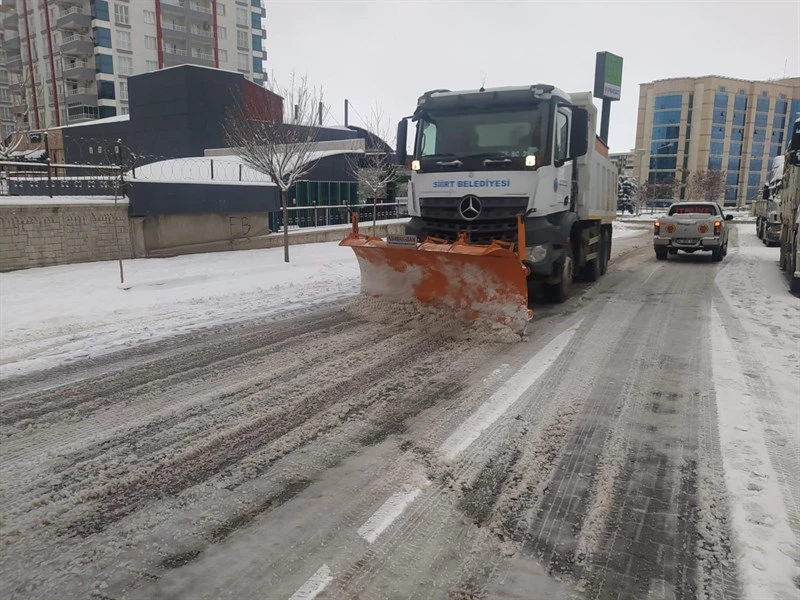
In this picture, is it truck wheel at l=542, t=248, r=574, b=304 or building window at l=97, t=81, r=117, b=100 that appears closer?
truck wheel at l=542, t=248, r=574, b=304

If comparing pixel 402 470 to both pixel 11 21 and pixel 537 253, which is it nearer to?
pixel 537 253

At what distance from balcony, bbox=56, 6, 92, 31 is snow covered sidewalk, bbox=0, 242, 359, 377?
2233 inches

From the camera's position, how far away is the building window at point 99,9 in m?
55.7

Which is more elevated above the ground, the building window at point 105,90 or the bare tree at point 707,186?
the building window at point 105,90

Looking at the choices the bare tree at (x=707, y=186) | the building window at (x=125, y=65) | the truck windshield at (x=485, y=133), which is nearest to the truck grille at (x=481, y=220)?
the truck windshield at (x=485, y=133)

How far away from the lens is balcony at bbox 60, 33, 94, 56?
185 ft

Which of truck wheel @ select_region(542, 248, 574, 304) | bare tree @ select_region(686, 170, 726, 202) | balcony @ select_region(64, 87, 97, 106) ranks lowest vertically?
truck wheel @ select_region(542, 248, 574, 304)

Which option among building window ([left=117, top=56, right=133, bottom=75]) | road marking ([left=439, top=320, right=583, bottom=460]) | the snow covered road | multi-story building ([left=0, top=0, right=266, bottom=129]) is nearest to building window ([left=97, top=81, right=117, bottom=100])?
multi-story building ([left=0, top=0, right=266, bottom=129])

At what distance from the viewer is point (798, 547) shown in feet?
9.11

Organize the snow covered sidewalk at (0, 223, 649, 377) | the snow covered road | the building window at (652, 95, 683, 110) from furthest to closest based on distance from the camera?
the building window at (652, 95, 683, 110) < the snow covered sidewalk at (0, 223, 649, 377) < the snow covered road

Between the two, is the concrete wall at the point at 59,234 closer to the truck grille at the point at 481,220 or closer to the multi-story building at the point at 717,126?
the truck grille at the point at 481,220

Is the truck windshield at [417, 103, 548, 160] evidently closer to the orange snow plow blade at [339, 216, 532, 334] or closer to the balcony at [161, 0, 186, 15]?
the orange snow plow blade at [339, 216, 532, 334]

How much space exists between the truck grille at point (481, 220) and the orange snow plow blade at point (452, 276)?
1.26ft

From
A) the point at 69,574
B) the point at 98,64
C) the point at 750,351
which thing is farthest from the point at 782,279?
the point at 98,64
